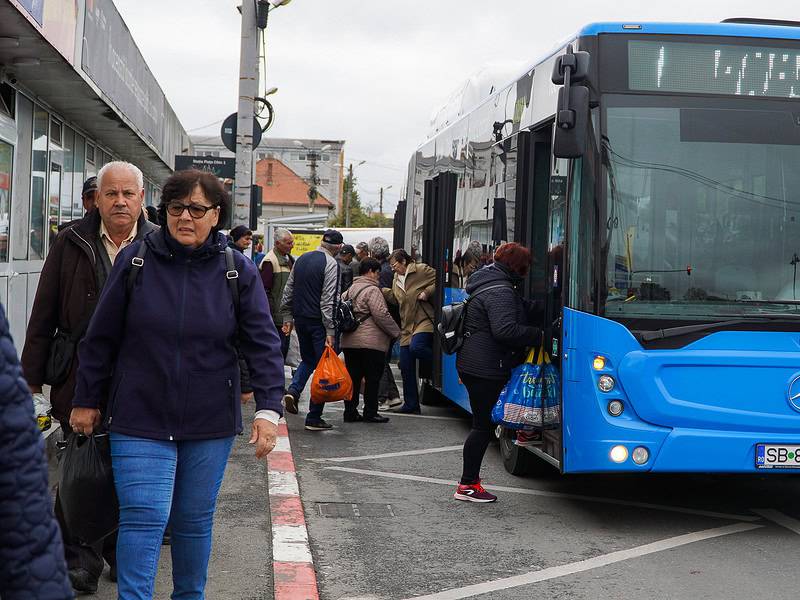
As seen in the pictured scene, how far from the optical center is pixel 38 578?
1530 millimetres

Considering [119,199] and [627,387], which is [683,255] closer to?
[627,387]

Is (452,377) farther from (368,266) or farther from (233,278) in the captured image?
(233,278)

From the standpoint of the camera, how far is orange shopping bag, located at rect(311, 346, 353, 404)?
34.7 feet

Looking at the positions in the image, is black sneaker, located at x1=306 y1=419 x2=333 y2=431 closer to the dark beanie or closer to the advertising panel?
the dark beanie

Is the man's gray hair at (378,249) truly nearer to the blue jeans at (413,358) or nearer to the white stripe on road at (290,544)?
the blue jeans at (413,358)

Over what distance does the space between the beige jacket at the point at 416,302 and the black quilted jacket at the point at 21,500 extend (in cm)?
1067

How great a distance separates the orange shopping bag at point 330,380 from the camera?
10.6 metres

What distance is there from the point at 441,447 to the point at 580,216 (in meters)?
3.80

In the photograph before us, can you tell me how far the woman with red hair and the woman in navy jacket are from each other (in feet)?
11.5

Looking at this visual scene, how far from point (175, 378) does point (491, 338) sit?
12.6 feet

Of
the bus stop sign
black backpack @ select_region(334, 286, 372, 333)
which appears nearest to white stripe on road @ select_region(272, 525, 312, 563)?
black backpack @ select_region(334, 286, 372, 333)

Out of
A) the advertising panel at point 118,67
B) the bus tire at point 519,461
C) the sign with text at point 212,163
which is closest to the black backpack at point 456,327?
the bus tire at point 519,461

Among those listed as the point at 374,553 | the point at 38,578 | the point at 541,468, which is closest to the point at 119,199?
the point at 374,553

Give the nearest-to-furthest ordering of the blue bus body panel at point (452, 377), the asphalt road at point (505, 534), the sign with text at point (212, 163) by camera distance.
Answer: the asphalt road at point (505, 534), the blue bus body panel at point (452, 377), the sign with text at point (212, 163)
